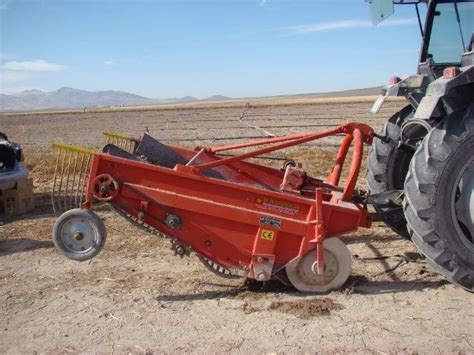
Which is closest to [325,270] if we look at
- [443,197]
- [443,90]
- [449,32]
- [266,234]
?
[266,234]

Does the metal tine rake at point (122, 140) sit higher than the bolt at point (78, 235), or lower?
higher

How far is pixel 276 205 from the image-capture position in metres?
3.95

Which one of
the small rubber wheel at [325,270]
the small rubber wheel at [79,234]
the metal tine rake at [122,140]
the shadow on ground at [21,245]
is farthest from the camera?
the shadow on ground at [21,245]

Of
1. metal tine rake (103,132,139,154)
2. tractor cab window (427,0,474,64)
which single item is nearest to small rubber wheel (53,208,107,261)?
metal tine rake (103,132,139,154)

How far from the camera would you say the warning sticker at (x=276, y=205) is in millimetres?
3938

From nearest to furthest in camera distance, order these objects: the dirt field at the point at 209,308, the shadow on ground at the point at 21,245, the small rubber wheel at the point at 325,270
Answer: the dirt field at the point at 209,308 < the small rubber wheel at the point at 325,270 < the shadow on ground at the point at 21,245

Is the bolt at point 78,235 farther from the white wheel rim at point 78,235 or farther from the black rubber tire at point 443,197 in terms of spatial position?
the black rubber tire at point 443,197

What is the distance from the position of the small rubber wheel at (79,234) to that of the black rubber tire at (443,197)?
233cm

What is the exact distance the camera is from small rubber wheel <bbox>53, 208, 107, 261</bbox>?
12.7 ft

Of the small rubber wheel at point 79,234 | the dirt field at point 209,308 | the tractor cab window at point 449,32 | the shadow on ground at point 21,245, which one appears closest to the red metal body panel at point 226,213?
the small rubber wheel at point 79,234

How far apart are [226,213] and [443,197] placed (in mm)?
1573

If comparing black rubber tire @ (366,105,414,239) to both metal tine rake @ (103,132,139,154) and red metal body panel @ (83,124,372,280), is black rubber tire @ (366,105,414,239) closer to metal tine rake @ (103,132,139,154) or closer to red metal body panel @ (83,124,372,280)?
red metal body panel @ (83,124,372,280)

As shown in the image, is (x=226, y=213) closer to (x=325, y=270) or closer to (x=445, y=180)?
(x=325, y=270)

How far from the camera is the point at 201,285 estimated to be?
4.31m
